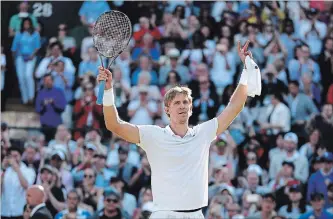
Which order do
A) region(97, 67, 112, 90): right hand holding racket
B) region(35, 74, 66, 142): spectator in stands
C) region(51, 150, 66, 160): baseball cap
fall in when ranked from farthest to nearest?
region(35, 74, 66, 142): spectator in stands → region(51, 150, 66, 160): baseball cap → region(97, 67, 112, 90): right hand holding racket

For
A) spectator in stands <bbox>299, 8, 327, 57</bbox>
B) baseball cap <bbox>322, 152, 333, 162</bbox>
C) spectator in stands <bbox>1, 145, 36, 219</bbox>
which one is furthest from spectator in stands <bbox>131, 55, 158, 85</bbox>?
baseball cap <bbox>322, 152, 333, 162</bbox>

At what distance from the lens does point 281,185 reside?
1527cm

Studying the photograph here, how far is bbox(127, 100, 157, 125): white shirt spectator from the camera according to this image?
1686 centimetres

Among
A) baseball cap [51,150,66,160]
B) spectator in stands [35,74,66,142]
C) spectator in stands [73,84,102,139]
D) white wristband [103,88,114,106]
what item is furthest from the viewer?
spectator in stands [35,74,66,142]

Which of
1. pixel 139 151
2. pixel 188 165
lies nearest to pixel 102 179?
pixel 139 151

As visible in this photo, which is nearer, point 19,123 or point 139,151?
point 139,151

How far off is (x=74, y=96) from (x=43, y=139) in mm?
1444

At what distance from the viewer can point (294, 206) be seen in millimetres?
14875

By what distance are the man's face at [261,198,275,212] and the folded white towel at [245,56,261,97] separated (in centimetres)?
657

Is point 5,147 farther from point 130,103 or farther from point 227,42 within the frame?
point 227,42

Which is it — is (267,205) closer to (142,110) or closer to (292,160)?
(292,160)

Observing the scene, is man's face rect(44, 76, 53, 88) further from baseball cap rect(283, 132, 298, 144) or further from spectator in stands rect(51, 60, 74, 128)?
baseball cap rect(283, 132, 298, 144)

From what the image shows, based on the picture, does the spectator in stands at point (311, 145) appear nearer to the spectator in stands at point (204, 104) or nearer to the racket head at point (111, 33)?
the spectator in stands at point (204, 104)

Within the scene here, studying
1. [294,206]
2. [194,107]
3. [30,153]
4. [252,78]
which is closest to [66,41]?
[194,107]
